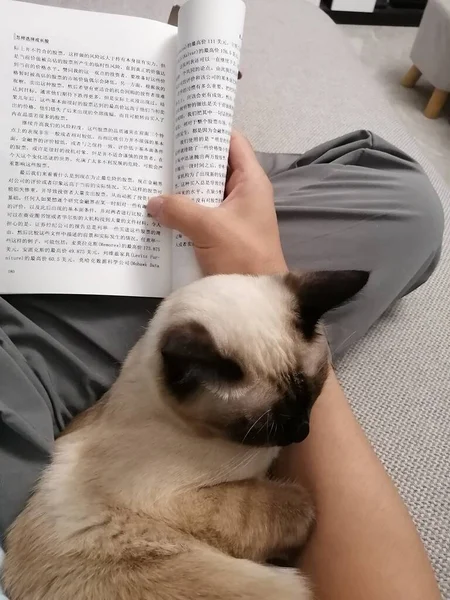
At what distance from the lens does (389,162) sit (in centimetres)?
110

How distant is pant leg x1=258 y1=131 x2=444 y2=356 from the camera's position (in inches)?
38.2

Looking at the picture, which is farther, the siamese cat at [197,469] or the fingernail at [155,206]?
the fingernail at [155,206]

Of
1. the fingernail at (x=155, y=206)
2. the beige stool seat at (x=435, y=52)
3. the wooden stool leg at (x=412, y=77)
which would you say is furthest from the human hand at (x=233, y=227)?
the wooden stool leg at (x=412, y=77)

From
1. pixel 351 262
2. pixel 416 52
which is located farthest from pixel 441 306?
pixel 416 52

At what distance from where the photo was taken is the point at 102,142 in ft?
2.92

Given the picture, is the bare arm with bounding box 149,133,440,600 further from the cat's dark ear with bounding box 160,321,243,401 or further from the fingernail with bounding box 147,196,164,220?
the cat's dark ear with bounding box 160,321,243,401

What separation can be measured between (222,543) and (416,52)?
2495 millimetres

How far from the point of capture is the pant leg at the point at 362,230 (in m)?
0.97

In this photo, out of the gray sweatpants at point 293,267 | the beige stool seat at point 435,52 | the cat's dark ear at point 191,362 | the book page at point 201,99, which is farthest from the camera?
the beige stool seat at point 435,52

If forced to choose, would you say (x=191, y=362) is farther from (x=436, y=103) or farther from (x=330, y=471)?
(x=436, y=103)

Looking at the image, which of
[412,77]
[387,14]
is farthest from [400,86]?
[387,14]

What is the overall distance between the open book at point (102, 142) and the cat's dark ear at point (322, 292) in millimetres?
202

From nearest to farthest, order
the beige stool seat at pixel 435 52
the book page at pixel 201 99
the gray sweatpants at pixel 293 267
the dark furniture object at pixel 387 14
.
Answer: the gray sweatpants at pixel 293 267, the book page at pixel 201 99, the beige stool seat at pixel 435 52, the dark furniture object at pixel 387 14

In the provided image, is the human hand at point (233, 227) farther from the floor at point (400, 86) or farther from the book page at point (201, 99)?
the floor at point (400, 86)
